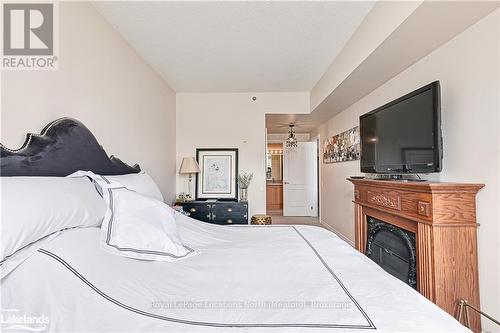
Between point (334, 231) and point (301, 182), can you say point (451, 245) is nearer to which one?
point (334, 231)

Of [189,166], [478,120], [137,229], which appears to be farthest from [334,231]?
[137,229]

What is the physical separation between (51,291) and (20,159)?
78 centimetres

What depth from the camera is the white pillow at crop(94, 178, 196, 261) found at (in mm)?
1278

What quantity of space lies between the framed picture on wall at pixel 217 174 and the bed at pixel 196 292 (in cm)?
305

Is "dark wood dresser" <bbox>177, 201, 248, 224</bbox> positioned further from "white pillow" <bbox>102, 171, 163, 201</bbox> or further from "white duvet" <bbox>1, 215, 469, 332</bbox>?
"white duvet" <bbox>1, 215, 469, 332</bbox>

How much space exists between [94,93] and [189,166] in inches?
83.4

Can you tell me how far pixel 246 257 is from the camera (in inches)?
58.6

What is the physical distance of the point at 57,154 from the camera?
157cm

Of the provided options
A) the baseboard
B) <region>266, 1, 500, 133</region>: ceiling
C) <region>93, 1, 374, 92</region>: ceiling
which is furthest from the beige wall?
the baseboard

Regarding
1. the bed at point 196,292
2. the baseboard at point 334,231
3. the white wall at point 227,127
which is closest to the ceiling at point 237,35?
the white wall at point 227,127

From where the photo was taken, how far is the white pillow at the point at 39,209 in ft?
3.08

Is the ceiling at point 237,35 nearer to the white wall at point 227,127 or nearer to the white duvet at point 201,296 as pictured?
the white wall at point 227,127

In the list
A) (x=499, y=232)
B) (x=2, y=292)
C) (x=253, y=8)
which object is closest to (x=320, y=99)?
(x=253, y=8)

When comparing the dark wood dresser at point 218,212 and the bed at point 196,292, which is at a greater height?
the bed at point 196,292
